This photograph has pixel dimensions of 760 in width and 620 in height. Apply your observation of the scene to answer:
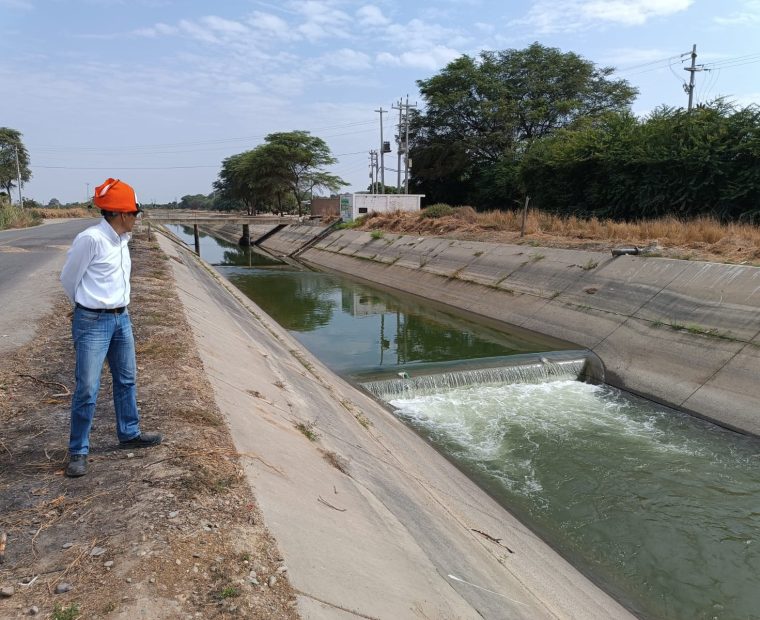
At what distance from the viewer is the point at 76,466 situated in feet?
12.5

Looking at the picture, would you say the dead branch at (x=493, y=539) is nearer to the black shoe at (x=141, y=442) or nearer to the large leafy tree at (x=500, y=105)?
the black shoe at (x=141, y=442)

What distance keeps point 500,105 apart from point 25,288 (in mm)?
38812

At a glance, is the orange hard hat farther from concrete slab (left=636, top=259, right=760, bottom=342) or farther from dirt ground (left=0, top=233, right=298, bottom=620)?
concrete slab (left=636, top=259, right=760, bottom=342)

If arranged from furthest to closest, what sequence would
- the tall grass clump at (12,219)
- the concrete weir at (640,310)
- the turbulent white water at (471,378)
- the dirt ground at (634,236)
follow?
the tall grass clump at (12,219) → the dirt ground at (634,236) → the turbulent white water at (471,378) → the concrete weir at (640,310)

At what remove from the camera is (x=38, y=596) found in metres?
2.61

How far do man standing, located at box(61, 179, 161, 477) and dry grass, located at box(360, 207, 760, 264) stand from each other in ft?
50.0

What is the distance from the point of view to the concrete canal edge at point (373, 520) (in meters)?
3.30

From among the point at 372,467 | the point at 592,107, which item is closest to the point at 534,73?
the point at 592,107

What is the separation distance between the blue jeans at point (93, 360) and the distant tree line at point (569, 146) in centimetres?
2227

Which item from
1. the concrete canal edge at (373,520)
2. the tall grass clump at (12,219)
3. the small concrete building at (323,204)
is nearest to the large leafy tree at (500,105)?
the small concrete building at (323,204)

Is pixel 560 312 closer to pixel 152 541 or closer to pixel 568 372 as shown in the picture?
pixel 568 372

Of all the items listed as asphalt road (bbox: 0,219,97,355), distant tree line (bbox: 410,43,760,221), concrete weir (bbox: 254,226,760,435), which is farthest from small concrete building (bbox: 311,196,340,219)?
asphalt road (bbox: 0,219,97,355)

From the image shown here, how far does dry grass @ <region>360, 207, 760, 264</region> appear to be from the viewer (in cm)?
1555

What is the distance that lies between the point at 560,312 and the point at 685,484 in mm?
9496
